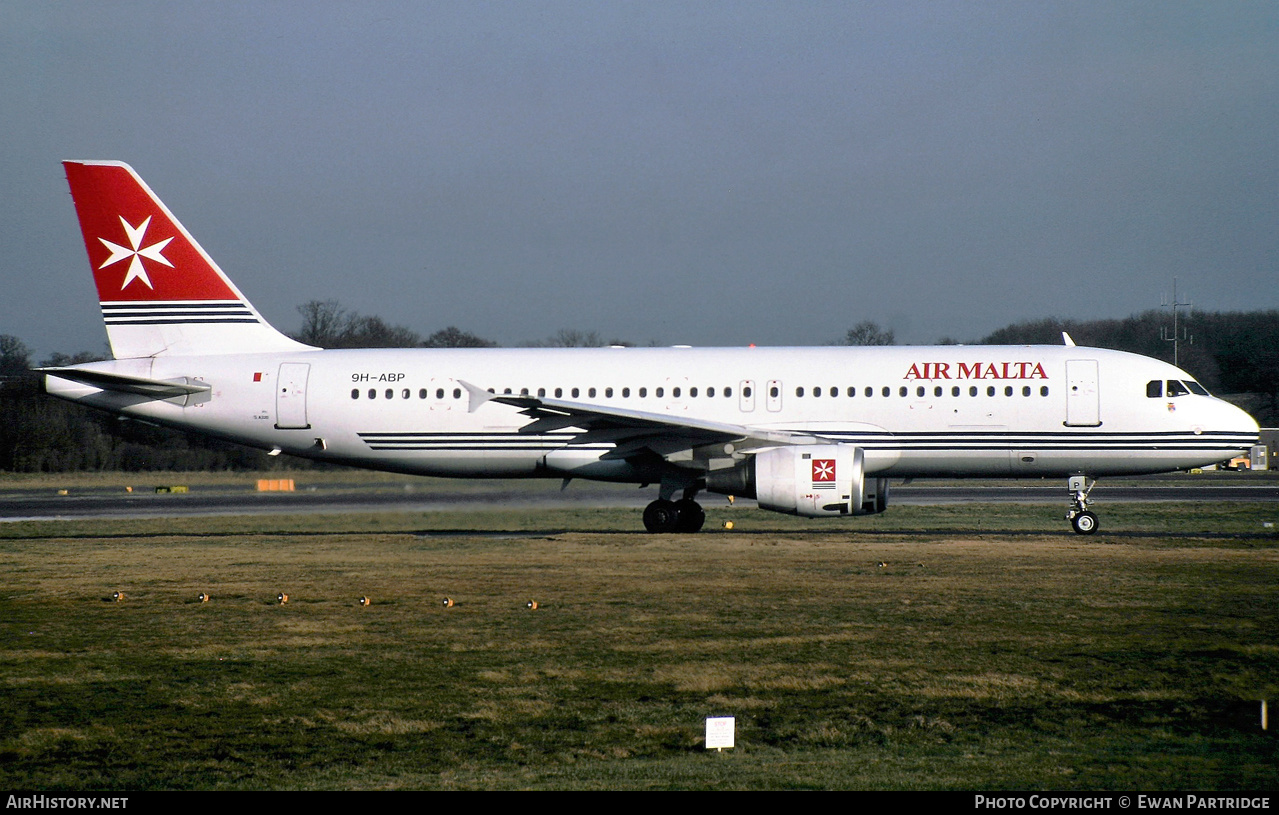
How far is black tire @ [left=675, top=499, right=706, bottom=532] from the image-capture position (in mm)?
23812

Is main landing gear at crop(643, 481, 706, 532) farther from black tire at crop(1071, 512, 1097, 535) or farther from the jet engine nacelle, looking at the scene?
black tire at crop(1071, 512, 1097, 535)

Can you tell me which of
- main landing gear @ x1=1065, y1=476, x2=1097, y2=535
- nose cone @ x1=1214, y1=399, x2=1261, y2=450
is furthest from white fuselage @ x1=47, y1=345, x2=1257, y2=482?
main landing gear @ x1=1065, y1=476, x2=1097, y2=535

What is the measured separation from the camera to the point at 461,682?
980 cm

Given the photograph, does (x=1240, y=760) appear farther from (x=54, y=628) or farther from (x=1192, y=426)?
(x=1192, y=426)

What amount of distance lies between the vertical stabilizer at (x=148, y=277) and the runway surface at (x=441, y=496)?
4719mm

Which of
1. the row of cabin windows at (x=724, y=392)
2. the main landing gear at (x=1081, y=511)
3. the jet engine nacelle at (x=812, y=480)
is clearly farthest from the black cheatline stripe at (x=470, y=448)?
the main landing gear at (x=1081, y=511)

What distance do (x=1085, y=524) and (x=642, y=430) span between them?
336 inches

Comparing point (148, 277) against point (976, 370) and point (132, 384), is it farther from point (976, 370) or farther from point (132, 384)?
point (976, 370)

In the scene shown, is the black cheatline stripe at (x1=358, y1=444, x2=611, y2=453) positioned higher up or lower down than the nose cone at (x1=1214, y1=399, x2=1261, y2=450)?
lower down

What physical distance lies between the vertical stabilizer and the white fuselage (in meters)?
0.50

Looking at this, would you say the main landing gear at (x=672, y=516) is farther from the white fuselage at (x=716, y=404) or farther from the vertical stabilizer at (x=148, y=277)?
the vertical stabilizer at (x=148, y=277)

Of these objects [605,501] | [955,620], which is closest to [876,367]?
[605,501]

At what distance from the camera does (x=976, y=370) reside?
78.4 ft

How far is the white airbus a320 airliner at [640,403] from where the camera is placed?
23.2 m
